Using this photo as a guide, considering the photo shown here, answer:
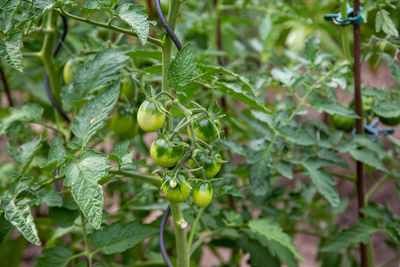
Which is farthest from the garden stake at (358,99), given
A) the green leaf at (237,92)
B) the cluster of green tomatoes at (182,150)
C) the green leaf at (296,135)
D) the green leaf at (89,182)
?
the green leaf at (89,182)

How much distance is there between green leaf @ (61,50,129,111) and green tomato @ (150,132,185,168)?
32cm

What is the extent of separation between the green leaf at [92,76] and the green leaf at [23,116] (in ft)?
0.30

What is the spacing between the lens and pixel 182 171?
0.65m

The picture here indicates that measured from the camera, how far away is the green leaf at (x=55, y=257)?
0.85 metres

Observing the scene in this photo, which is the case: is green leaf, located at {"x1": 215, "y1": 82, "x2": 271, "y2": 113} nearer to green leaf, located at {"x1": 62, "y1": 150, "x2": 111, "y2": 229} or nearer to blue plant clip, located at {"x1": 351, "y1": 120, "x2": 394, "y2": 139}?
green leaf, located at {"x1": 62, "y1": 150, "x2": 111, "y2": 229}

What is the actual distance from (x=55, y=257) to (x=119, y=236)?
0.14 metres

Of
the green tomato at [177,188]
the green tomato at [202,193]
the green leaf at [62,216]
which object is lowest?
the green leaf at [62,216]

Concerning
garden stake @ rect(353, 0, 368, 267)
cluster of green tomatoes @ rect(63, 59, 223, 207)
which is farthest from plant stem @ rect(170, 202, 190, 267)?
garden stake @ rect(353, 0, 368, 267)

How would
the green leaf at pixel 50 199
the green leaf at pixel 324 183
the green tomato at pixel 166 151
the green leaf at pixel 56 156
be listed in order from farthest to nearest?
the green leaf at pixel 324 183 < the green leaf at pixel 50 199 < the green leaf at pixel 56 156 < the green tomato at pixel 166 151

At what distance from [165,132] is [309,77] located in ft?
1.88

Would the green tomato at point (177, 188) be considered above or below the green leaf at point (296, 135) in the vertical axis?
above

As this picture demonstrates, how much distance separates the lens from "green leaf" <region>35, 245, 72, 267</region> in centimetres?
85

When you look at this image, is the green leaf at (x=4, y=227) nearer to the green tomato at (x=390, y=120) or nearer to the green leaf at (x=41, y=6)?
the green leaf at (x=41, y=6)

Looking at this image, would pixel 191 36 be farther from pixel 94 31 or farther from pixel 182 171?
pixel 182 171
